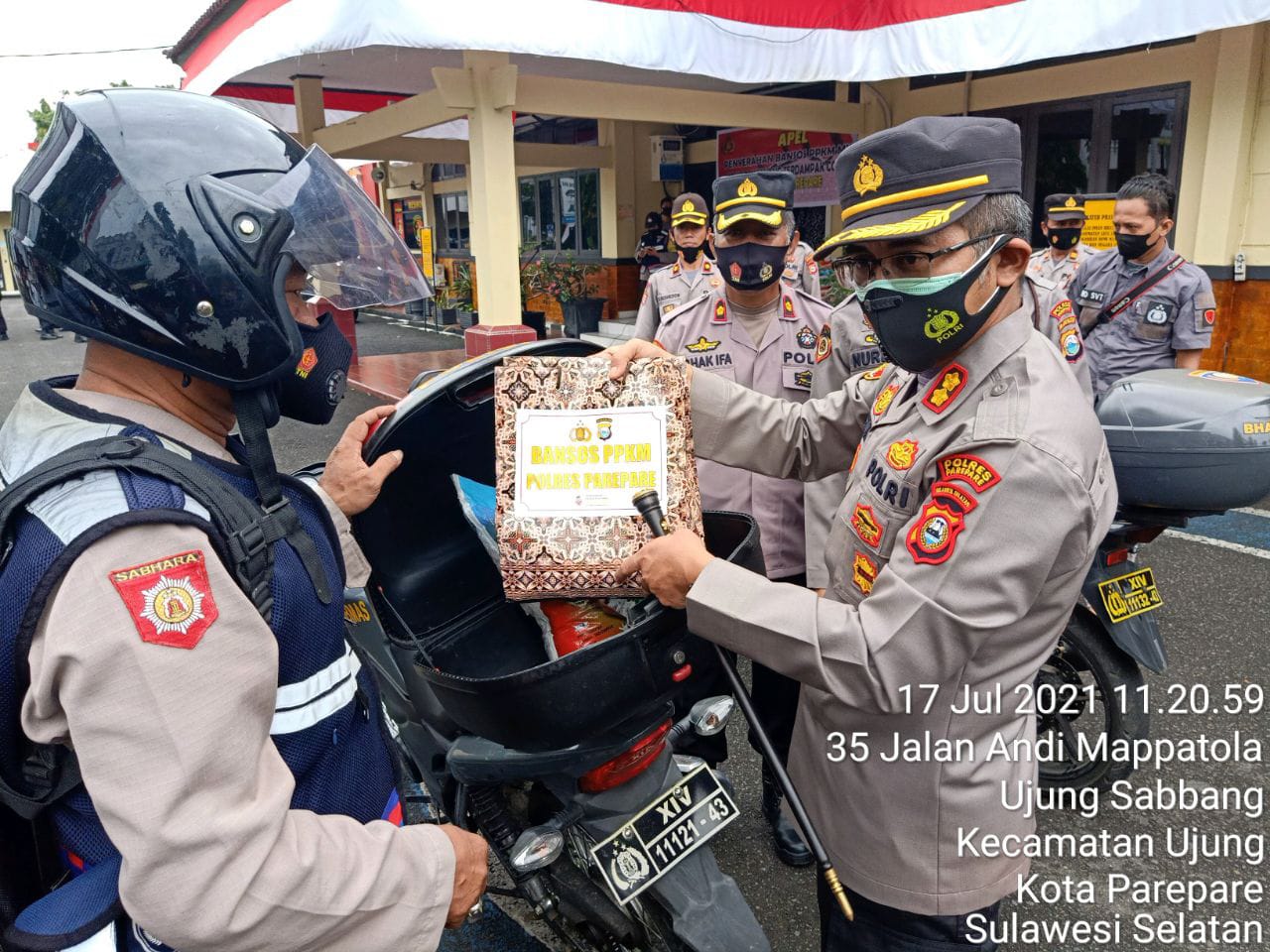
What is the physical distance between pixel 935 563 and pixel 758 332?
198 centimetres

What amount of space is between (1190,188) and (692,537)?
27.8ft

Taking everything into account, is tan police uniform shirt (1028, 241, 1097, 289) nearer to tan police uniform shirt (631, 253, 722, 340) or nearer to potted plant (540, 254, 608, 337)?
tan police uniform shirt (631, 253, 722, 340)

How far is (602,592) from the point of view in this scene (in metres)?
1.57

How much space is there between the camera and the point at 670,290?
19.9ft

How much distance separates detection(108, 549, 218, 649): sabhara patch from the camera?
2.97 ft

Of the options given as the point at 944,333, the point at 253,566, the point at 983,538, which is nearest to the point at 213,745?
the point at 253,566

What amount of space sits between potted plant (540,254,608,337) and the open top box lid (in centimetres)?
1183

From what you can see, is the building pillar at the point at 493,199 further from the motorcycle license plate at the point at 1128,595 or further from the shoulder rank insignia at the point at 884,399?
the shoulder rank insignia at the point at 884,399

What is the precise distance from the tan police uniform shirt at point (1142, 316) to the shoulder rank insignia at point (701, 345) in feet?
9.06

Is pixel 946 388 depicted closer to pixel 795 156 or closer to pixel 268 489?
pixel 268 489

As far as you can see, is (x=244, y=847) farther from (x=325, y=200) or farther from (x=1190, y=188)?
(x=1190, y=188)

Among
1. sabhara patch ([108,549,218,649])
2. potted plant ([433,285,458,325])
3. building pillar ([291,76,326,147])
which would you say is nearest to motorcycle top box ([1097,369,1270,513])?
sabhara patch ([108,549,218,649])

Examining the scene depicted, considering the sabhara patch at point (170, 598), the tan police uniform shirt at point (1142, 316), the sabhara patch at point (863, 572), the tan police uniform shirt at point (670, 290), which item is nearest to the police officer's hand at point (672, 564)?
the sabhara patch at point (863, 572)

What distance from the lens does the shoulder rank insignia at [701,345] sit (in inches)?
127
